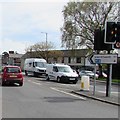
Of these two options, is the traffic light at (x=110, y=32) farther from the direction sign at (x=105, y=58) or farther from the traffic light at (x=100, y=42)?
the direction sign at (x=105, y=58)

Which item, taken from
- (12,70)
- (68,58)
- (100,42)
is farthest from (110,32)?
(68,58)

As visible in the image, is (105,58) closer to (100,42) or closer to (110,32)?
(100,42)

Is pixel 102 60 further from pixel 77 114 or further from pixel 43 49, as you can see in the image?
pixel 43 49

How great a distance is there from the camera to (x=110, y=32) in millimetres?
17906

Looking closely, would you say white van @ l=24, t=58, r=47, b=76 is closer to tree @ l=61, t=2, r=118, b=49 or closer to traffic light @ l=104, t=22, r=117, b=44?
tree @ l=61, t=2, r=118, b=49

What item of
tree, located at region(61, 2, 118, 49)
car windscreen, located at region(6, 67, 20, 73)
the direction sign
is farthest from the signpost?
tree, located at region(61, 2, 118, 49)

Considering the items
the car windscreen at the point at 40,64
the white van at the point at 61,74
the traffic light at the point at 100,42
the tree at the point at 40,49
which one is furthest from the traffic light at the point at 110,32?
the tree at the point at 40,49

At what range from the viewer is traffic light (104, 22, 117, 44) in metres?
17.8

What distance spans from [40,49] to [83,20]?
131ft

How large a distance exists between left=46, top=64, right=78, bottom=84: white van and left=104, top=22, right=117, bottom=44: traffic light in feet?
51.2

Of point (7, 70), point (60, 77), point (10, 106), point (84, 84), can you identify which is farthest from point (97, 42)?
point (60, 77)

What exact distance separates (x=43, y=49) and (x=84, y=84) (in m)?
72.0

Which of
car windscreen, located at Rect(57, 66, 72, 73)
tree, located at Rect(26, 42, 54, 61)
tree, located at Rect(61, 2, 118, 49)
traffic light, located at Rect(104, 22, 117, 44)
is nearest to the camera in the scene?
traffic light, located at Rect(104, 22, 117, 44)

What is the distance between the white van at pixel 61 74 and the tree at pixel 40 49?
2127 inches
